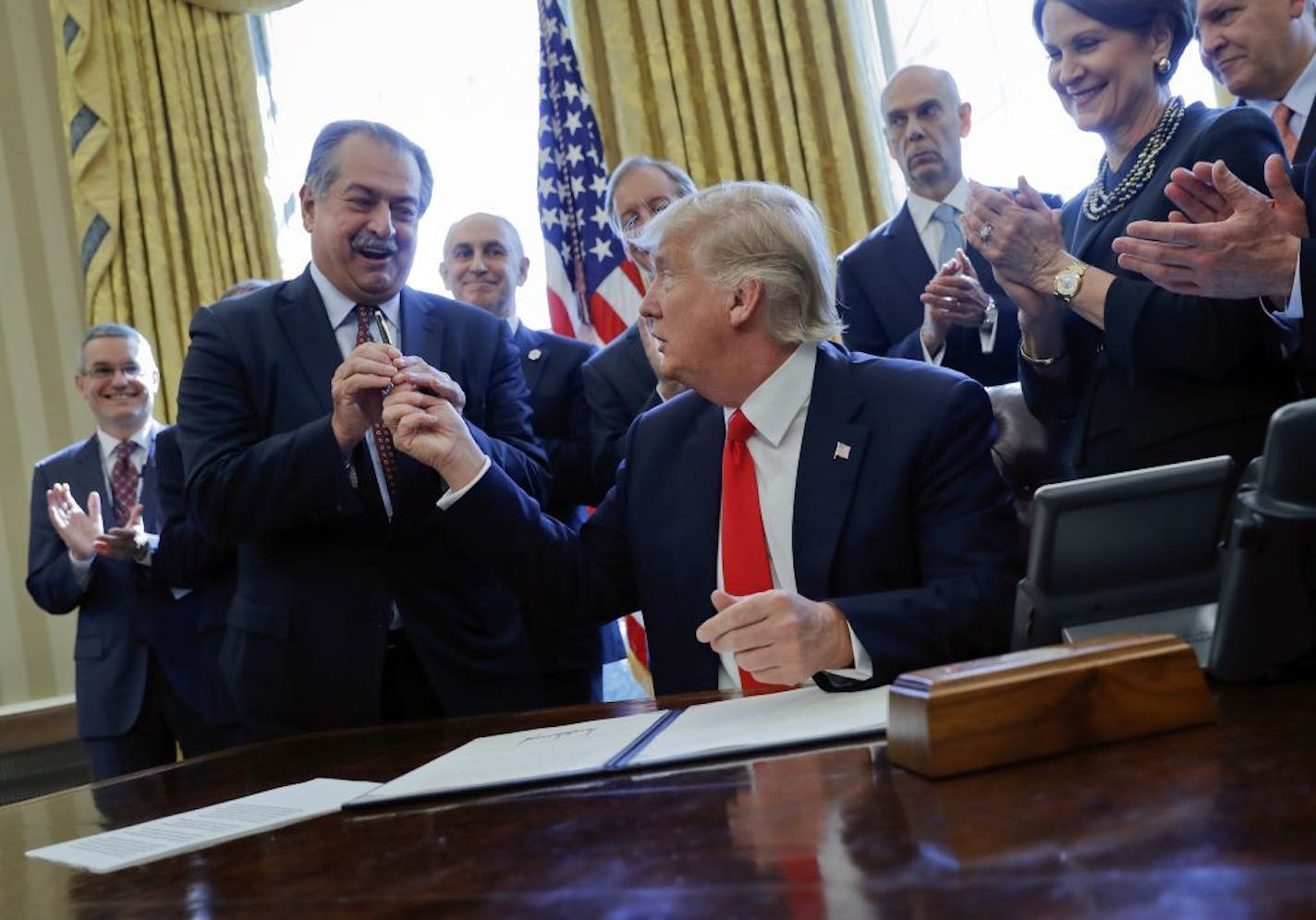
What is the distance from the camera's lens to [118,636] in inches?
165

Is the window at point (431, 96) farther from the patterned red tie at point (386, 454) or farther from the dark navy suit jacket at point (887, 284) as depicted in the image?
the patterned red tie at point (386, 454)

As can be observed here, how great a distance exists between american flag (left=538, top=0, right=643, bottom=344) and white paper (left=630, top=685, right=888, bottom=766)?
13.6 feet

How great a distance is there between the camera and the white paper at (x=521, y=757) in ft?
4.57

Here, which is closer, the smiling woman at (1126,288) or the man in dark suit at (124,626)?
the smiling woman at (1126,288)

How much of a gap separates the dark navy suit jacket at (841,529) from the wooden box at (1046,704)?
63 centimetres

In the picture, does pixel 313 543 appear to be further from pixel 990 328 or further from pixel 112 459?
pixel 112 459

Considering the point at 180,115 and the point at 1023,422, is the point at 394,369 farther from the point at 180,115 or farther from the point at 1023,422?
the point at 180,115

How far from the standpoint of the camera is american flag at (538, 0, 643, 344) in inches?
228

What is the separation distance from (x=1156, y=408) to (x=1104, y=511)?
45.1 inches

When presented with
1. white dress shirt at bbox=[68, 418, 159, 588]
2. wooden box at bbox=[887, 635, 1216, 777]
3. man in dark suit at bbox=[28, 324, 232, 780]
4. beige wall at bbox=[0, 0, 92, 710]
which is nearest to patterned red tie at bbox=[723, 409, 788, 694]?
wooden box at bbox=[887, 635, 1216, 777]

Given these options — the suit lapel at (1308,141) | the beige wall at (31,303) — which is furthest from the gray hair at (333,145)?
the beige wall at (31,303)

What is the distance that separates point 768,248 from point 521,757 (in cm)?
112

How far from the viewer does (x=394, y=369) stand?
92.0 inches

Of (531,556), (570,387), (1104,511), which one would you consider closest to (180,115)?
(570,387)
